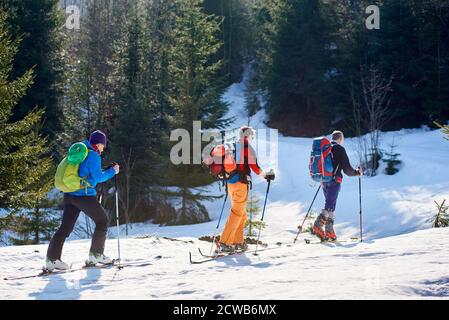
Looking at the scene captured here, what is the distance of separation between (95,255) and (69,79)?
23.4m

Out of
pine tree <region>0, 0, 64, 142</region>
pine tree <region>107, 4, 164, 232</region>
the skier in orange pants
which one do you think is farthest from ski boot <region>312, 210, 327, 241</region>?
pine tree <region>0, 0, 64, 142</region>

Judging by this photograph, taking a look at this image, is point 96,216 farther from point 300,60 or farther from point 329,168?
point 300,60

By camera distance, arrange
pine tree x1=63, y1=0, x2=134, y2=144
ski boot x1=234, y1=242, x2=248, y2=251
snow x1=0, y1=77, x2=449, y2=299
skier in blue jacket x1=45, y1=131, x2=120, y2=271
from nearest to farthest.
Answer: snow x1=0, y1=77, x2=449, y2=299
skier in blue jacket x1=45, y1=131, x2=120, y2=271
ski boot x1=234, y1=242, x2=248, y2=251
pine tree x1=63, y1=0, x2=134, y2=144

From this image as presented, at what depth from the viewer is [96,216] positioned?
24.7 feet

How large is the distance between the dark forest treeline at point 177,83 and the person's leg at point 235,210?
617 centimetres

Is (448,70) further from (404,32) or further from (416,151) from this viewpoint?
(416,151)

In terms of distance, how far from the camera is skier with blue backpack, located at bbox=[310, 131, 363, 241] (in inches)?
382

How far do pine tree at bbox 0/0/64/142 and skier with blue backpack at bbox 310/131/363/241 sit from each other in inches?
792

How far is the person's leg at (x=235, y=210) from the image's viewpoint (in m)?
8.37

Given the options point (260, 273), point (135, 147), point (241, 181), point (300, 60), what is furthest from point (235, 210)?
point (300, 60)

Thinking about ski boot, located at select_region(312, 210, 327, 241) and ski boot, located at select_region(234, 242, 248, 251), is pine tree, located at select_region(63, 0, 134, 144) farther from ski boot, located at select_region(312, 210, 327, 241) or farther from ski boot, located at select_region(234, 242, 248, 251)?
ski boot, located at select_region(234, 242, 248, 251)

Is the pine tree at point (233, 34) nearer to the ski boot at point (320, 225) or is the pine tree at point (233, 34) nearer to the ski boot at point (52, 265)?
the ski boot at point (320, 225)

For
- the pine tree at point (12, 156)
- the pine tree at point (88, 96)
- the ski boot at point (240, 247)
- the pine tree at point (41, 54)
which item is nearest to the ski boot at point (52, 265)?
the ski boot at point (240, 247)
